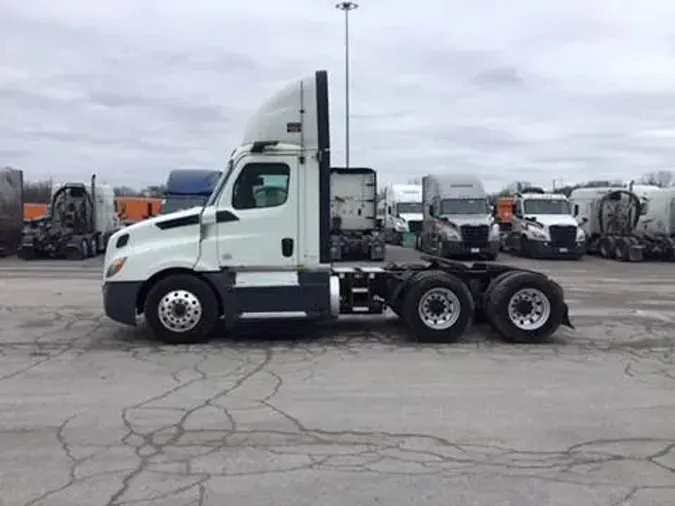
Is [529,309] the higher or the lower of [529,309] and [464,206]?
the lower

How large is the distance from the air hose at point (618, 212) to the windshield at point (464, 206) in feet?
20.3

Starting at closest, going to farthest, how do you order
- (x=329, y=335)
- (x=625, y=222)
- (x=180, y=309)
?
(x=180, y=309), (x=329, y=335), (x=625, y=222)

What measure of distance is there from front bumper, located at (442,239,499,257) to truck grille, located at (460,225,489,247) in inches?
5.1

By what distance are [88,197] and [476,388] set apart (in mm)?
26279

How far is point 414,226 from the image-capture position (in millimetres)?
38000

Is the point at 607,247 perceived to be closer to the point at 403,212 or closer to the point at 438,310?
the point at 403,212

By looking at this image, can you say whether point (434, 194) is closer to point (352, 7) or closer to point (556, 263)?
point (556, 263)

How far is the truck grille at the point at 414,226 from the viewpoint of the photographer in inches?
1468

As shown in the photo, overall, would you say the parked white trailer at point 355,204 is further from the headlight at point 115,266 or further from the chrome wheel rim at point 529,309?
the headlight at point 115,266

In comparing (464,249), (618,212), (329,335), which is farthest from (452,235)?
(329,335)

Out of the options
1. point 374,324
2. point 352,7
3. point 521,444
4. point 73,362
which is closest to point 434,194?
point 352,7

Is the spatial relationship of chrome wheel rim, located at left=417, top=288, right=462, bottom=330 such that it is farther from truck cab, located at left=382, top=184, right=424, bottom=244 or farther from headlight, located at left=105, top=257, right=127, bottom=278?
truck cab, located at left=382, top=184, right=424, bottom=244

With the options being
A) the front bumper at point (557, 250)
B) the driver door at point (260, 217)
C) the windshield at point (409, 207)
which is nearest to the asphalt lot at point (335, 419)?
the driver door at point (260, 217)

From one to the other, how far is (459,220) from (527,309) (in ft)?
61.3
